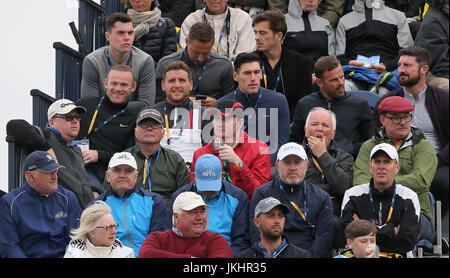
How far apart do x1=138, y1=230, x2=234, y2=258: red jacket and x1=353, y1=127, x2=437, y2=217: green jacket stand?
6.23ft

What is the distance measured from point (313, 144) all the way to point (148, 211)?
175cm

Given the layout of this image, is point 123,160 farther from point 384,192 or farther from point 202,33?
point 202,33

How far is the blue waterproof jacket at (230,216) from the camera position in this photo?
8.37 meters

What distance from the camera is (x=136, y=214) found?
8461 mm

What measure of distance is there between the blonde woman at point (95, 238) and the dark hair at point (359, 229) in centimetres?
181

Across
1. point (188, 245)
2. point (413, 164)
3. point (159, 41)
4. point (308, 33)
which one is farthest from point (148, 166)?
point (308, 33)

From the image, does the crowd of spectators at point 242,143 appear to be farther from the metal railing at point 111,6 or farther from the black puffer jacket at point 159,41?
the metal railing at point 111,6

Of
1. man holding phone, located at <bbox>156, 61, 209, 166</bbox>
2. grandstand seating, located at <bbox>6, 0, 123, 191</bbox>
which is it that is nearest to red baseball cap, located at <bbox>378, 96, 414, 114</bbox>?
man holding phone, located at <bbox>156, 61, 209, 166</bbox>

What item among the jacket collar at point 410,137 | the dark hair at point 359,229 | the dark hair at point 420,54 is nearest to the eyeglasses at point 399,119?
the jacket collar at point 410,137

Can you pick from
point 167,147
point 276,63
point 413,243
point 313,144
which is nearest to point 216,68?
point 276,63

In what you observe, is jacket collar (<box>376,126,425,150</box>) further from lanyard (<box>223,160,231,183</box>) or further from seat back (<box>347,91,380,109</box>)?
lanyard (<box>223,160,231,183</box>)

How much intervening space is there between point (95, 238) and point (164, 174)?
5.71 ft

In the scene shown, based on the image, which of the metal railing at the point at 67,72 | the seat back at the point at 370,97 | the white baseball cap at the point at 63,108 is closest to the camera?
the white baseball cap at the point at 63,108

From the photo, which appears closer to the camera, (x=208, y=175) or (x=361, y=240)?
A: (x=361, y=240)
